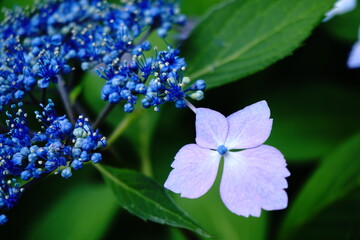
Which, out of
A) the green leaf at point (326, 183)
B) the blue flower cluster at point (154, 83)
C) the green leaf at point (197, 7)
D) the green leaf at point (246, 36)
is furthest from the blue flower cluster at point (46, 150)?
the green leaf at point (197, 7)

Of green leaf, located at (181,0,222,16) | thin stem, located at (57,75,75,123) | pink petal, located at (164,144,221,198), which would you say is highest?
green leaf, located at (181,0,222,16)

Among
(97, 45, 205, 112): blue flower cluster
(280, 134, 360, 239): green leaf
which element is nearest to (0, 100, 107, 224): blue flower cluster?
(97, 45, 205, 112): blue flower cluster

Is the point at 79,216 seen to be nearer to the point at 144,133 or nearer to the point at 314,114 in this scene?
the point at 144,133

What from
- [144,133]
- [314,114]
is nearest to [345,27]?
[314,114]

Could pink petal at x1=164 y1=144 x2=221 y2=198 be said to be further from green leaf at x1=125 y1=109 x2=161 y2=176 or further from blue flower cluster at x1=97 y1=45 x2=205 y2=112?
green leaf at x1=125 y1=109 x2=161 y2=176

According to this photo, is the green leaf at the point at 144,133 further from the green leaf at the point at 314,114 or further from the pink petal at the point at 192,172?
the pink petal at the point at 192,172

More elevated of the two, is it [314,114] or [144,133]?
[144,133]

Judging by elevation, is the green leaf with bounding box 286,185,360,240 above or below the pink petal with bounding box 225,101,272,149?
below

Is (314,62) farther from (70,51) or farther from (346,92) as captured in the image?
(70,51)
